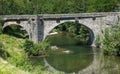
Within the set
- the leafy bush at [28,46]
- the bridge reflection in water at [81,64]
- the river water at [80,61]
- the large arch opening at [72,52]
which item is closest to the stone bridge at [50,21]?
the large arch opening at [72,52]

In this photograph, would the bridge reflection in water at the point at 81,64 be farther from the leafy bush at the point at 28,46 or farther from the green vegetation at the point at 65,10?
the leafy bush at the point at 28,46

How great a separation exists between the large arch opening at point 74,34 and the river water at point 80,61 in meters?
5.18

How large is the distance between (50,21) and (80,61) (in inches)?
543

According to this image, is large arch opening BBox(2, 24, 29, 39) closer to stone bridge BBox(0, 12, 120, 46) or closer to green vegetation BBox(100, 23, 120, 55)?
stone bridge BBox(0, 12, 120, 46)

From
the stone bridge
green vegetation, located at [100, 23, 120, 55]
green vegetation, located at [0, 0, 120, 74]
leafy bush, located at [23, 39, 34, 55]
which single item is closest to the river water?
green vegetation, located at [100, 23, 120, 55]

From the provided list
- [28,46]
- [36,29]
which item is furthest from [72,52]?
[28,46]

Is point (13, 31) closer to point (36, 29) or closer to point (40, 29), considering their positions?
point (40, 29)

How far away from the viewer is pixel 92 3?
80.8 meters

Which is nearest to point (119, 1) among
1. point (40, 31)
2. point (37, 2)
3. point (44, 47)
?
point (37, 2)

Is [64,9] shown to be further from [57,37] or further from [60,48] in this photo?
[60,48]

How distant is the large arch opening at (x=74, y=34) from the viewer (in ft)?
233

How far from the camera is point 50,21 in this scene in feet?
212

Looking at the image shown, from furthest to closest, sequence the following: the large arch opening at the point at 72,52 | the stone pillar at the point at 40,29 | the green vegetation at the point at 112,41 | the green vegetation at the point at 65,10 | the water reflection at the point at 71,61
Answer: the stone pillar at the point at 40,29 < the green vegetation at the point at 65,10 < the green vegetation at the point at 112,41 < the large arch opening at the point at 72,52 < the water reflection at the point at 71,61

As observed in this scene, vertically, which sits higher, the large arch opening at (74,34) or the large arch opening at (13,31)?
the large arch opening at (13,31)
